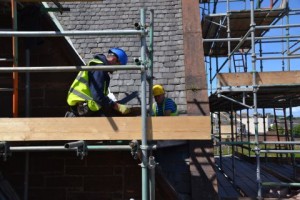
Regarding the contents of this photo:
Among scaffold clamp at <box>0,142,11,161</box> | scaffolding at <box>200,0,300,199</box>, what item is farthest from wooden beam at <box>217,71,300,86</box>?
scaffold clamp at <box>0,142,11,161</box>

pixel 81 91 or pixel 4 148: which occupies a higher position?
pixel 81 91

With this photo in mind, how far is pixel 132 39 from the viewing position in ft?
24.2

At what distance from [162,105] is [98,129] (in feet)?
6.27

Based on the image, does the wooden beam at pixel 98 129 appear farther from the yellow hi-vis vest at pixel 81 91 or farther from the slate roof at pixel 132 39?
the slate roof at pixel 132 39

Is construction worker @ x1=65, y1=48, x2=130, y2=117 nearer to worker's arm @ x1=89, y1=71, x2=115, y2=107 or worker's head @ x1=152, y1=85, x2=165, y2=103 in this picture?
worker's arm @ x1=89, y1=71, x2=115, y2=107

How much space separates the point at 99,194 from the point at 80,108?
205 centimetres

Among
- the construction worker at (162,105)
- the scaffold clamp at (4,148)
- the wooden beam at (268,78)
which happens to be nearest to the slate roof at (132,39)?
the construction worker at (162,105)

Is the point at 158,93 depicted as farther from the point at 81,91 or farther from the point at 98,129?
the point at 98,129

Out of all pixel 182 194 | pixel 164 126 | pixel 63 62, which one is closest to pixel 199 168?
pixel 182 194

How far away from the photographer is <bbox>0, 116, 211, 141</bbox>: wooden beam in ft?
13.6

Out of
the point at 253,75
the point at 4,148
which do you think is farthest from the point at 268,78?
the point at 4,148

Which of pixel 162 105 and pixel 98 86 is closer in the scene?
pixel 98 86

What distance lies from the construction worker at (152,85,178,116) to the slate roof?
0.57m

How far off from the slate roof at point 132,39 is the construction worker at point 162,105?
0.57m
